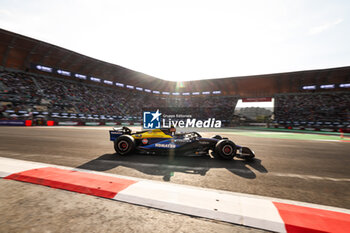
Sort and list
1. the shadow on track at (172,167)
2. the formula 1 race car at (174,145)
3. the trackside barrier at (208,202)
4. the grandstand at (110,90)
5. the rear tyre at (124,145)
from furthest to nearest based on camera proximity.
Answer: the grandstand at (110,90) → the rear tyre at (124,145) → the formula 1 race car at (174,145) → the shadow on track at (172,167) → the trackside barrier at (208,202)

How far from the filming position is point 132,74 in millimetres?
37688

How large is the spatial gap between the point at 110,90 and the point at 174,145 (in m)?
39.4

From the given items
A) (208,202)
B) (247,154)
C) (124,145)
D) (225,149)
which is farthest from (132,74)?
(208,202)

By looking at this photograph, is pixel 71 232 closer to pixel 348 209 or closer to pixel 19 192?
pixel 19 192

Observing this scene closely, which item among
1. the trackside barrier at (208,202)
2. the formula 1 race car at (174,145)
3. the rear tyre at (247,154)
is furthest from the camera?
the formula 1 race car at (174,145)

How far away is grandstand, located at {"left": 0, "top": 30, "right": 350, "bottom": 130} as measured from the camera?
24141mm

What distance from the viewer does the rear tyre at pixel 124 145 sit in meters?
4.95

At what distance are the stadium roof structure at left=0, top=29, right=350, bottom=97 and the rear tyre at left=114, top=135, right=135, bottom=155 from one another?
28123 mm

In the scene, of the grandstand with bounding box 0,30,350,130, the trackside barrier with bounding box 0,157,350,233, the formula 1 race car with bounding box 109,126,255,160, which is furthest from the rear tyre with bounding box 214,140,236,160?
the grandstand with bounding box 0,30,350,130

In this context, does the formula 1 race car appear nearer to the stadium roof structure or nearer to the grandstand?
the grandstand

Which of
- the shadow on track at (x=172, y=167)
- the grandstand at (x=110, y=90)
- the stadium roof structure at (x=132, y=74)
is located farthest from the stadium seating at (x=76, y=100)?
the shadow on track at (x=172, y=167)

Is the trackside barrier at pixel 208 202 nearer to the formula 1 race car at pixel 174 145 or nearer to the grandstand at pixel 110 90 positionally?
the formula 1 race car at pixel 174 145

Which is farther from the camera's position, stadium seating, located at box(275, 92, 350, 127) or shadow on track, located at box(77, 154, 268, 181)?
stadium seating, located at box(275, 92, 350, 127)

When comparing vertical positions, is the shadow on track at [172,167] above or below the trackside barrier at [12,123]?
below
